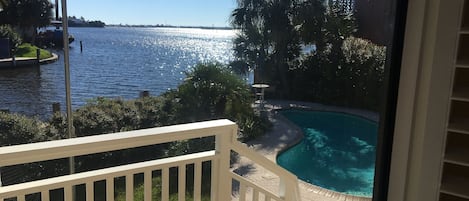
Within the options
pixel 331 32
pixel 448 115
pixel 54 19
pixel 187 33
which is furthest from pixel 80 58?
pixel 331 32

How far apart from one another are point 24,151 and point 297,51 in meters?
5.20

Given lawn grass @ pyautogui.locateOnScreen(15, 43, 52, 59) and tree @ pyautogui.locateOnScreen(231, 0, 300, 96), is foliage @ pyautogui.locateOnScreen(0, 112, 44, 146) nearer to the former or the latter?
lawn grass @ pyautogui.locateOnScreen(15, 43, 52, 59)

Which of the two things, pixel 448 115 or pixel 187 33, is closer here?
pixel 448 115

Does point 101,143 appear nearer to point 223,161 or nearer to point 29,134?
point 223,161

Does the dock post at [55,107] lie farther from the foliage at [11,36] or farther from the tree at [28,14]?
the tree at [28,14]

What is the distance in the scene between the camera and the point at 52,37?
2.43m

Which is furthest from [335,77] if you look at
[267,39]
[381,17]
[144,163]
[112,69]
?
[144,163]

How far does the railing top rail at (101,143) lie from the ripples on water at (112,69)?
→ 156cm

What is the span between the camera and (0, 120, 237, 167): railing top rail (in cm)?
101

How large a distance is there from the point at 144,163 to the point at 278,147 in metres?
4.58

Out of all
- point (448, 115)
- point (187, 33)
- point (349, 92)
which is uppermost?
point (187, 33)

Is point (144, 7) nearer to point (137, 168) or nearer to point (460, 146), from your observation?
point (137, 168)

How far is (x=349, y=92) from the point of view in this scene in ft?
13.7


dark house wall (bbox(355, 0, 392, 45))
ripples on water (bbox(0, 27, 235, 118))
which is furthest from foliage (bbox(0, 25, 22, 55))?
dark house wall (bbox(355, 0, 392, 45))
